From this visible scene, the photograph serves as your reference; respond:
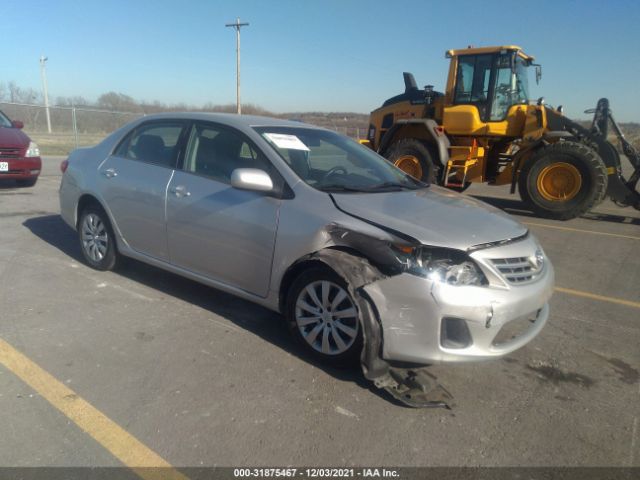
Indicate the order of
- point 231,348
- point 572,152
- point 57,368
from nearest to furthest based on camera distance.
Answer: point 57,368 → point 231,348 → point 572,152

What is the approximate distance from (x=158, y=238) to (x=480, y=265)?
2666mm

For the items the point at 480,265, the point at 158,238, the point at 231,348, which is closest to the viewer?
the point at 480,265

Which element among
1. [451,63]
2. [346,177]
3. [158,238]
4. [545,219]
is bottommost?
[545,219]

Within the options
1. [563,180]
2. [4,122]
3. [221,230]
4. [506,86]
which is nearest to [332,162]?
[221,230]

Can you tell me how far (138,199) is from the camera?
4.30 m

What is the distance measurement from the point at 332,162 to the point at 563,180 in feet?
21.1

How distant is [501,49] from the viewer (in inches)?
375

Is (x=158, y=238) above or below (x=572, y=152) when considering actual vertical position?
below

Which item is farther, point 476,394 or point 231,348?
point 231,348

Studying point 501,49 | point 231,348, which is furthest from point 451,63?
point 231,348

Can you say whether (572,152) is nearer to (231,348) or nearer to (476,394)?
(476,394)

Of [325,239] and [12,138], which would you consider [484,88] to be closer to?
[325,239]

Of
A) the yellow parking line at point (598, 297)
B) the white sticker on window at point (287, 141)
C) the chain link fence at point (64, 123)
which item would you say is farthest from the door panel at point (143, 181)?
the chain link fence at point (64, 123)

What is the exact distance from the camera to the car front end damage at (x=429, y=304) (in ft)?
9.12
